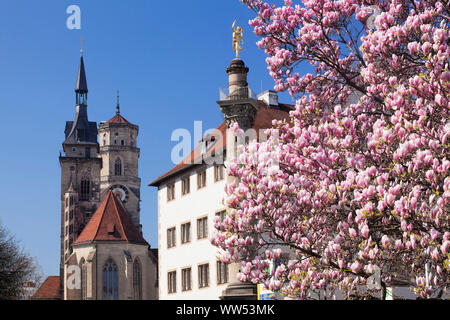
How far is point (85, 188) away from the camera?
12569 centimetres

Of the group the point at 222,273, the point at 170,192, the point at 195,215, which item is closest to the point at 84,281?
the point at 170,192

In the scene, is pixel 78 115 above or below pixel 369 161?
above

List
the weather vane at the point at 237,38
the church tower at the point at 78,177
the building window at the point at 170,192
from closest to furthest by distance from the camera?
the weather vane at the point at 237,38 < the building window at the point at 170,192 < the church tower at the point at 78,177

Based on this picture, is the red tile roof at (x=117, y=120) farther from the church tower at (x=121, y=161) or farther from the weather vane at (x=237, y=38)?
the weather vane at (x=237, y=38)

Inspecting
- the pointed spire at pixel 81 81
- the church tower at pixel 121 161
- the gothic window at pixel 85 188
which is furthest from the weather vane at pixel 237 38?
the pointed spire at pixel 81 81

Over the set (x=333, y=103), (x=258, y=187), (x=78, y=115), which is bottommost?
(x=258, y=187)

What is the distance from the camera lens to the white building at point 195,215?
48312 mm

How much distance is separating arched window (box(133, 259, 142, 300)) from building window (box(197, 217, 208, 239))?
36.5 m

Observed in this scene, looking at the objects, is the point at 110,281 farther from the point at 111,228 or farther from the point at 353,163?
the point at 353,163
